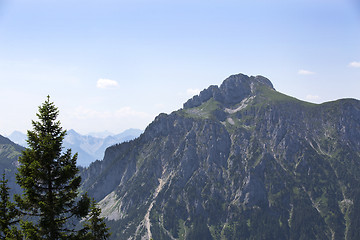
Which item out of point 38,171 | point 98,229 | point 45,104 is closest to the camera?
point 38,171

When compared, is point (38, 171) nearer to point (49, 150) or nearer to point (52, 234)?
point (49, 150)

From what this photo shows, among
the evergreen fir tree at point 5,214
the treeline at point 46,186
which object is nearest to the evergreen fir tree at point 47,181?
the treeline at point 46,186

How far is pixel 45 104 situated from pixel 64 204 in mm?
9157

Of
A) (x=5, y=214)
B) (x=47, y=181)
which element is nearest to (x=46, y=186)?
(x=47, y=181)

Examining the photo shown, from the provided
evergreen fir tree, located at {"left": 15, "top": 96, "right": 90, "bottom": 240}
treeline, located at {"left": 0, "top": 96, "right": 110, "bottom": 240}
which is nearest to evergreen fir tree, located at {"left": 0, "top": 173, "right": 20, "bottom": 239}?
treeline, located at {"left": 0, "top": 96, "right": 110, "bottom": 240}

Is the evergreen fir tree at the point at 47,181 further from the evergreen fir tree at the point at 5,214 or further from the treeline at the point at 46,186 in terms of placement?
the evergreen fir tree at the point at 5,214

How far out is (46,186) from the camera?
26516 millimetres

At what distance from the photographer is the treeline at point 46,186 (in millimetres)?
25016

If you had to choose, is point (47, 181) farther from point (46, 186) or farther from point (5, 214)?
point (5, 214)

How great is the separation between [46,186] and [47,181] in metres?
0.80

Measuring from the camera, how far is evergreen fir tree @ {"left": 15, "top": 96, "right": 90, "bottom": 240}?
25.0m

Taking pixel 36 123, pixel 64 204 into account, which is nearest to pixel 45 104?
pixel 36 123

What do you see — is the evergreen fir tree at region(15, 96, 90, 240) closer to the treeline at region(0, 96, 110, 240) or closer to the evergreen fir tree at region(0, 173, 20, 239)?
the treeline at region(0, 96, 110, 240)

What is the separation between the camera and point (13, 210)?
26.7 m
